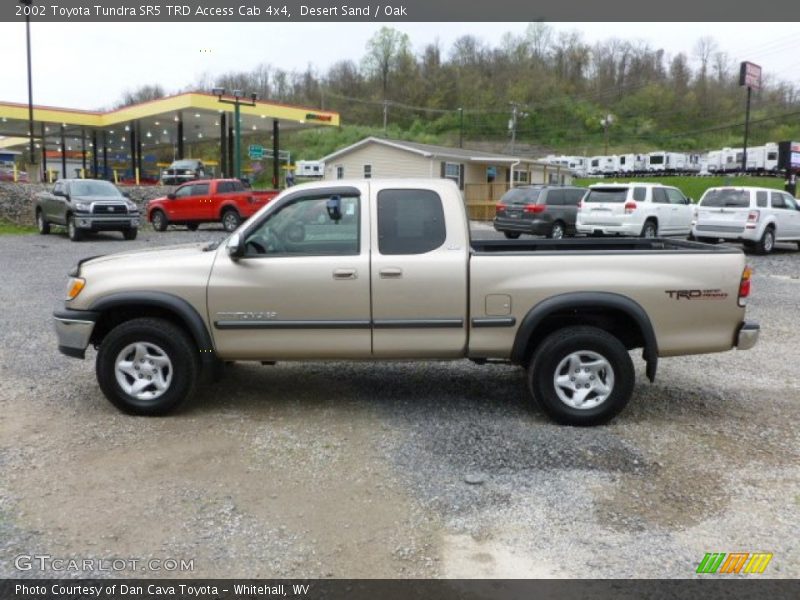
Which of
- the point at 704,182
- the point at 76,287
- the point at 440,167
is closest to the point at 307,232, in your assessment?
the point at 76,287

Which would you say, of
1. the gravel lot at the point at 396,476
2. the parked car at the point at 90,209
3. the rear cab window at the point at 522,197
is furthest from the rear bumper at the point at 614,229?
the parked car at the point at 90,209

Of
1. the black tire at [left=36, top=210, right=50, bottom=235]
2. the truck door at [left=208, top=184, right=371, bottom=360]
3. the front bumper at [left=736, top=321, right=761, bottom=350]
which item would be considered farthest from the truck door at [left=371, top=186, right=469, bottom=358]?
the black tire at [left=36, top=210, right=50, bottom=235]

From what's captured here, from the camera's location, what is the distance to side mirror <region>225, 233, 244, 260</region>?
17.1 ft

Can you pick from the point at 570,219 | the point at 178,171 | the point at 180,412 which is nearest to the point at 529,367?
the point at 180,412

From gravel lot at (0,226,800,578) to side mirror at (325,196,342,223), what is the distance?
1537 mm

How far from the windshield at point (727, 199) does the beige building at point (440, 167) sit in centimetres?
1728

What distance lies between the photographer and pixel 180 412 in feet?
18.0

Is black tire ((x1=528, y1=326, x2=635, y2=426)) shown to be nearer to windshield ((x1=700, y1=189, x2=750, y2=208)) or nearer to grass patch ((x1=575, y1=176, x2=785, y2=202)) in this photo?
windshield ((x1=700, y1=189, x2=750, y2=208))

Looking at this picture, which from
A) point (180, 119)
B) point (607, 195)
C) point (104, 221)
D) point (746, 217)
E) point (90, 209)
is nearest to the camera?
point (746, 217)

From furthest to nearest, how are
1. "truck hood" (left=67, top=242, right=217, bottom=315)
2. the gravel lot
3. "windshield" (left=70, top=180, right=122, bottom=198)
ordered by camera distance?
1. "windshield" (left=70, top=180, right=122, bottom=198)
2. "truck hood" (left=67, top=242, right=217, bottom=315)
3. the gravel lot

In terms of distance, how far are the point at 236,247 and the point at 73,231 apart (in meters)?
17.3

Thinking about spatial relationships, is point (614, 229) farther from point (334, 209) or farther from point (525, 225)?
point (334, 209)

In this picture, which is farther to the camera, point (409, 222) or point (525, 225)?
point (525, 225)

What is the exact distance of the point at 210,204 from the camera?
23.4m
